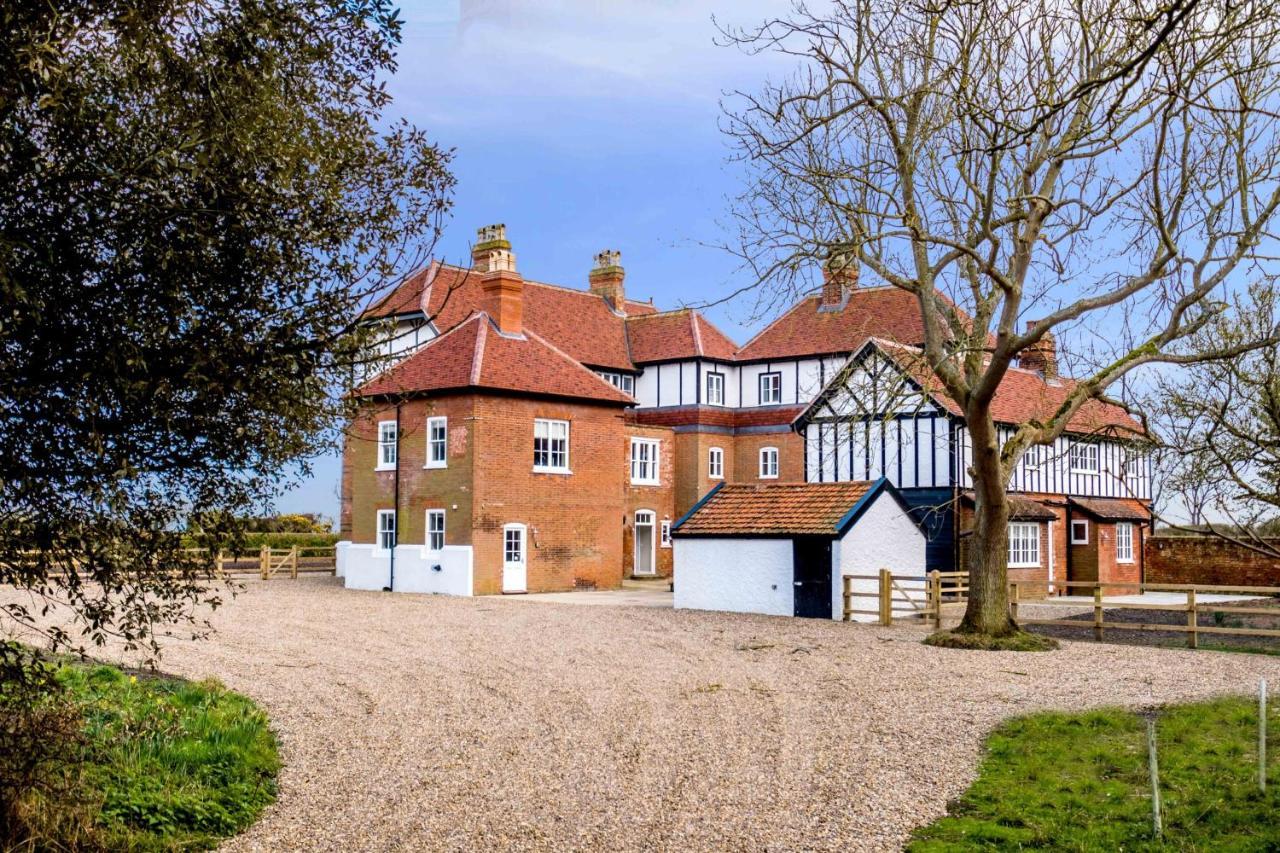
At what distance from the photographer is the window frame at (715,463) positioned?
43.7 metres

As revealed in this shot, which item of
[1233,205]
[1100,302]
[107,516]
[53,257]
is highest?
[1233,205]

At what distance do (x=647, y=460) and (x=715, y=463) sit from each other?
3.75 meters

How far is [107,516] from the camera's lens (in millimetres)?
6777

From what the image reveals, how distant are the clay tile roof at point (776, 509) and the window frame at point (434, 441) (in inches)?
331

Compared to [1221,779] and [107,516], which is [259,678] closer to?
[107,516]

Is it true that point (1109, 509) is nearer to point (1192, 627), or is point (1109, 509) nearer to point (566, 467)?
point (566, 467)

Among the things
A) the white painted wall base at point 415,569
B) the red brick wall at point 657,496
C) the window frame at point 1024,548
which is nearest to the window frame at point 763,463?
the red brick wall at point 657,496

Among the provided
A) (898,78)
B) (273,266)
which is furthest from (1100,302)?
(273,266)

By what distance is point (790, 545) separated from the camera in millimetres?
24422

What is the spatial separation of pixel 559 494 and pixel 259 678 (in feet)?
59.0

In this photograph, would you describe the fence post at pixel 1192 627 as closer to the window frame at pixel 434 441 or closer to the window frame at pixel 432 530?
the window frame at pixel 432 530

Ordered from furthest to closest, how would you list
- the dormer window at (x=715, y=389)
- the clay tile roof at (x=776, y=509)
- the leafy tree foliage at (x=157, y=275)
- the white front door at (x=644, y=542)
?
the dormer window at (x=715, y=389), the white front door at (x=644, y=542), the clay tile roof at (x=776, y=509), the leafy tree foliage at (x=157, y=275)

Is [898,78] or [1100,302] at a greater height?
[898,78]

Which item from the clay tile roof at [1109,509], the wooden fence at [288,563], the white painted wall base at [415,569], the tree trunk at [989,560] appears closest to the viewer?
the tree trunk at [989,560]
